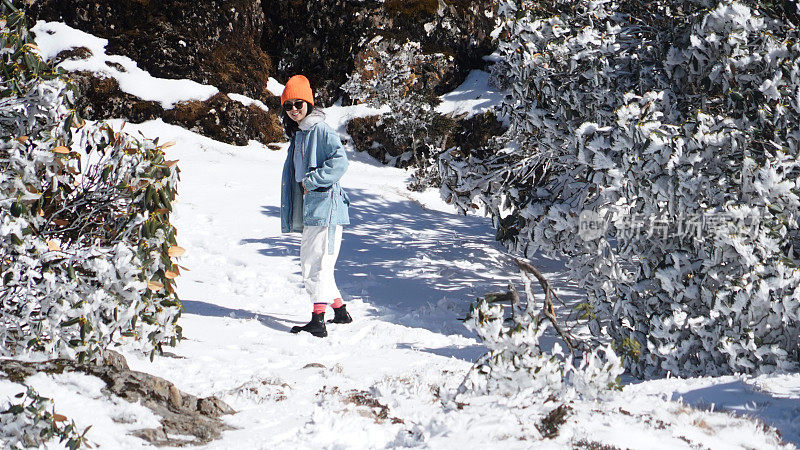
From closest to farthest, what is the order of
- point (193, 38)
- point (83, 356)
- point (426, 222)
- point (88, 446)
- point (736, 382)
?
point (88, 446) < point (83, 356) < point (736, 382) < point (426, 222) < point (193, 38)

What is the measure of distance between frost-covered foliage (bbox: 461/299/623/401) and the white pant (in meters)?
2.82

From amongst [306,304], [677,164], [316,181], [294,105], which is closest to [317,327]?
[316,181]

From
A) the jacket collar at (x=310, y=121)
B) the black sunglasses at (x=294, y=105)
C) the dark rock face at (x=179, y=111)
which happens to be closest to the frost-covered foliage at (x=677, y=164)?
the jacket collar at (x=310, y=121)

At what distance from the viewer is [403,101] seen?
20.2 metres

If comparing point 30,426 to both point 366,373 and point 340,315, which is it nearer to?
point 366,373

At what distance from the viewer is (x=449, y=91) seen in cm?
2561

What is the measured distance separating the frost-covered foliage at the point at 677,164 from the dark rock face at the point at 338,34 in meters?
18.5

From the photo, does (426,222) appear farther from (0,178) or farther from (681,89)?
(0,178)

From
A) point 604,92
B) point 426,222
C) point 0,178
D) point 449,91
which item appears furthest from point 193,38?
point 0,178

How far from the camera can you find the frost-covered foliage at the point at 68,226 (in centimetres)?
345

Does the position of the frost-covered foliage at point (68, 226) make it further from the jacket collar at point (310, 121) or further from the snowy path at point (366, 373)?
the jacket collar at point (310, 121)

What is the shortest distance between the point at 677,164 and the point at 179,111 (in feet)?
54.9

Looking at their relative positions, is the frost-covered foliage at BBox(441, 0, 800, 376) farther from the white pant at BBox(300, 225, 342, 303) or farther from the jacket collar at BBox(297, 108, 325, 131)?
the white pant at BBox(300, 225, 342, 303)

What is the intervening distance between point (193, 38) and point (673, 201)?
2020cm
